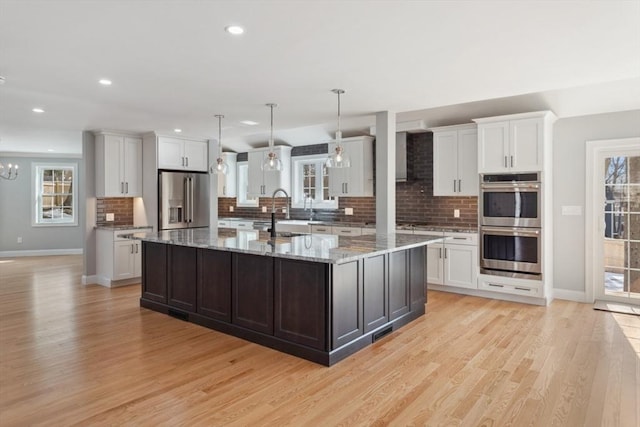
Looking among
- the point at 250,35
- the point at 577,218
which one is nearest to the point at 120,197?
the point at 250,35

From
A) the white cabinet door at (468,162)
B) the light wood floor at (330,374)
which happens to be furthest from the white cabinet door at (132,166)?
the white cabinet door at (468,162)

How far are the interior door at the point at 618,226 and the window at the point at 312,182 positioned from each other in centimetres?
410

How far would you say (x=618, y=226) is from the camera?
16.9 ft

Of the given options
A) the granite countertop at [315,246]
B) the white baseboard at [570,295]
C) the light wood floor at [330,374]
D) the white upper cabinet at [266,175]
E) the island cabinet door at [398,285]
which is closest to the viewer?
the light wood floor at [330,374]

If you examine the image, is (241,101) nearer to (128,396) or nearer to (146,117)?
(146,117)

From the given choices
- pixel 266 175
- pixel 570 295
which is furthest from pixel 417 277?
pixel 266 175

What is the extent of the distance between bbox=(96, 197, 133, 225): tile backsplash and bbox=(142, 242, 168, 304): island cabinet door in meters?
2.15

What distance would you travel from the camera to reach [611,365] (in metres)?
3.28

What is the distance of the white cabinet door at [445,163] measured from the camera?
5.93 m

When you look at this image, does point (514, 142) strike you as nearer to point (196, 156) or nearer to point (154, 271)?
point (154, 271)

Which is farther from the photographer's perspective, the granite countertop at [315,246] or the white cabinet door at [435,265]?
the white cabinet door at [435,265]

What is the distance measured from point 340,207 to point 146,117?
3.63 m

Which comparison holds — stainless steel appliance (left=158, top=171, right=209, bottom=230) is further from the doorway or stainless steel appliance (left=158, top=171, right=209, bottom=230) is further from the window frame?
the doorway

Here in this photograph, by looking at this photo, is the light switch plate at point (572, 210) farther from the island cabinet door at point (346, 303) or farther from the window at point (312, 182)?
the window at point (312, 182)
